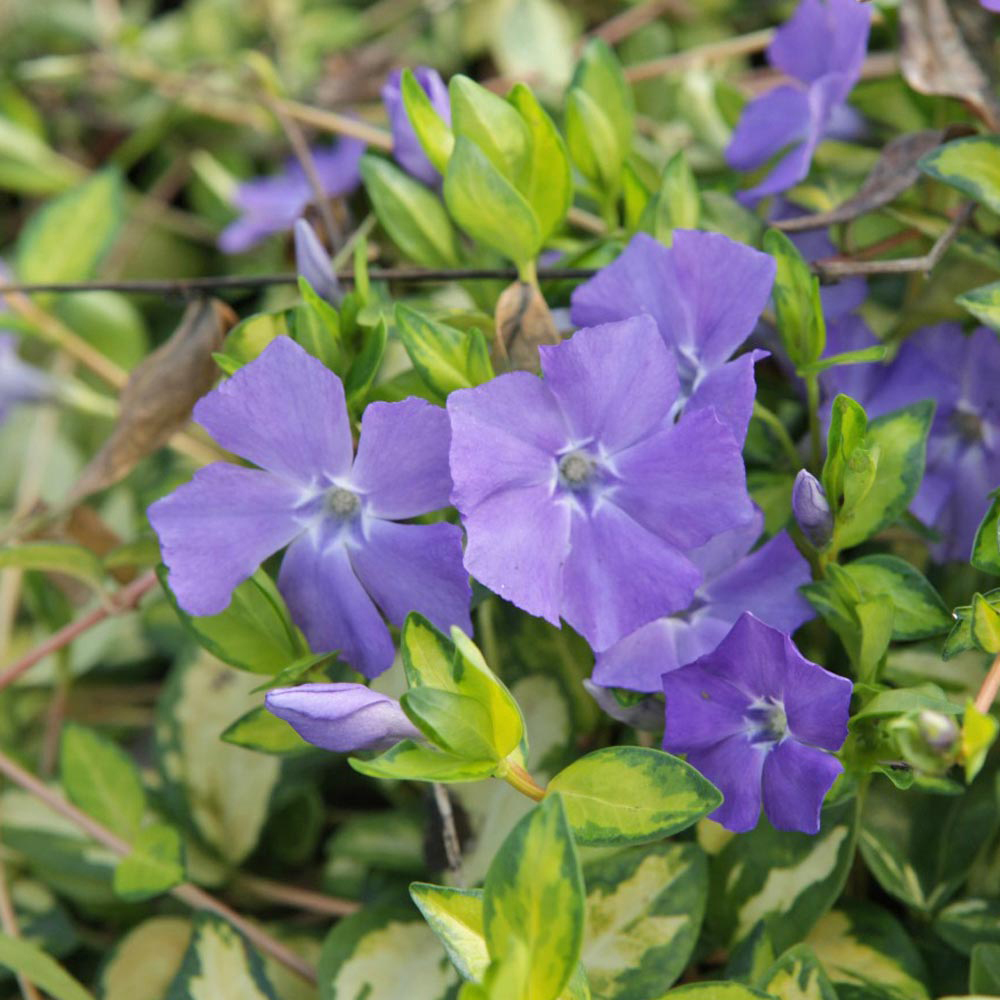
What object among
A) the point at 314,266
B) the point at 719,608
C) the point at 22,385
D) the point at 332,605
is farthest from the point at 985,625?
Answer: the point at 22,385

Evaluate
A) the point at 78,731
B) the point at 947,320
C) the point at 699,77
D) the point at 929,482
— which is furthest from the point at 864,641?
the point at 699,77

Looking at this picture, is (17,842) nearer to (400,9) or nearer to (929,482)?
Answer: (929,482)

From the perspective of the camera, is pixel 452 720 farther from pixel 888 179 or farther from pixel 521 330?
pixel 888 179

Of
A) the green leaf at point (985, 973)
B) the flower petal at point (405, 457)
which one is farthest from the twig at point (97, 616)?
the green leaf at point (985, 973)

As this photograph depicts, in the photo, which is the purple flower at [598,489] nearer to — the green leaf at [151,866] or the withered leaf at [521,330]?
the withered leaf at [521,330]

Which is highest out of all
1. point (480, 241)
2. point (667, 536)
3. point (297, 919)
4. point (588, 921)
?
point (480, 241)
